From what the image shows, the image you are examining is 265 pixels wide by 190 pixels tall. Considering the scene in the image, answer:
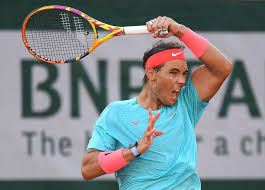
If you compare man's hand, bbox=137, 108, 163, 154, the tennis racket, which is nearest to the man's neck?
man's hand, bbox=137, 108, 163, 154

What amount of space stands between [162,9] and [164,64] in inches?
86.1

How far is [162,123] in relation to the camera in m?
3.81

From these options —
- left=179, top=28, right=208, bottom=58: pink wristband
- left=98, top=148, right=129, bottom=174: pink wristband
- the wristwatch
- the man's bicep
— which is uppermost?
left=179, top=28, right=208, bottom=58: pink wristband

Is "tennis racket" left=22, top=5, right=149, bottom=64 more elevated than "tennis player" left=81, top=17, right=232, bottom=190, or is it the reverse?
"tennis racket" left=22, top=5, right=149, bottom=64

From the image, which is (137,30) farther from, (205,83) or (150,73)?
(205,83)

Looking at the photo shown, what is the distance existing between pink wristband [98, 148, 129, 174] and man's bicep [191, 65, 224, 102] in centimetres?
66

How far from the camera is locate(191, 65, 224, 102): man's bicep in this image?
392cm

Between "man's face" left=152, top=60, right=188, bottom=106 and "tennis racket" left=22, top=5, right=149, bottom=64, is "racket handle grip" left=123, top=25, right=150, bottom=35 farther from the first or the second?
"tennis racket" left=22, top=5, right=149, bottom=64

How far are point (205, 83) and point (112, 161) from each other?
2.55ft

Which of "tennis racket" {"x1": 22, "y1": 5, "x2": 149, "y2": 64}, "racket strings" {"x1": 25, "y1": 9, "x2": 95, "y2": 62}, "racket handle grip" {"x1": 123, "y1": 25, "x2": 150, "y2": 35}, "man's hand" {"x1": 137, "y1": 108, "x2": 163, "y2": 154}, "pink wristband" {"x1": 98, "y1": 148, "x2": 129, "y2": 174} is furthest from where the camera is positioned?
"racket strings" {"x1": 25, "y1": 9, "x2": 95, "y2": 62}

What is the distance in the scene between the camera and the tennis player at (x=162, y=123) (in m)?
3.72

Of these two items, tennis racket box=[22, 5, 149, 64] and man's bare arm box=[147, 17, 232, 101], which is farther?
tennis racket box=[22, 5, 149, 64]

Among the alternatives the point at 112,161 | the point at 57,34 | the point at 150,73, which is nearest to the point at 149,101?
→ the point at 150,73

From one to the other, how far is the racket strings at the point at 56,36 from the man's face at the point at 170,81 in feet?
2.41
